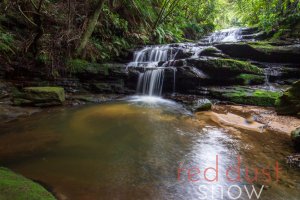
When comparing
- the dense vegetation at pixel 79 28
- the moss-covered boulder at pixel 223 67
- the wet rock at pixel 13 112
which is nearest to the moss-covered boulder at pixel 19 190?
the wet rock at pixel 13 112

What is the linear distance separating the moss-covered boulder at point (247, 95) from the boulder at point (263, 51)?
291 centimetres

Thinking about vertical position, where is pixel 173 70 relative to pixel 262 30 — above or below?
below

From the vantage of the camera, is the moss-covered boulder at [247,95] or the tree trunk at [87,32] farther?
the tree trunk at [87,32]

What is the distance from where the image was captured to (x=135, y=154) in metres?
3.86

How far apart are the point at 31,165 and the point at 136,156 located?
1.59 m

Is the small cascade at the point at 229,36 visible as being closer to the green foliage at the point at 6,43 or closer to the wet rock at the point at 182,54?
the wet rock at the point at 182,54

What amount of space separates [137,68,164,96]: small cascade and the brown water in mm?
3314

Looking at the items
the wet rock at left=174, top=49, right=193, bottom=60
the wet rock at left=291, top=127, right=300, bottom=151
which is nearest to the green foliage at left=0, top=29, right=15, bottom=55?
the wet rock at left=174, top=49, right=193, bottom=60

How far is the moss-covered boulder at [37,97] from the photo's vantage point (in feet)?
21.8

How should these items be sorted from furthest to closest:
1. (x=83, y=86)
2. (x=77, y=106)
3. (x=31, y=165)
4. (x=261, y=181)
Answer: (x=83, y=86), (x=77, y=106), (x=31, y=165), (x=261, y=181)

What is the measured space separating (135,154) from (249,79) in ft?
22.9

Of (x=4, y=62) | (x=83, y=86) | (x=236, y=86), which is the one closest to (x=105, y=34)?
(x=83, y=86)

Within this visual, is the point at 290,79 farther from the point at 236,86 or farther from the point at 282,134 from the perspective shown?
the point at 282,134

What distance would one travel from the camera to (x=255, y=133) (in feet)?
16.6
